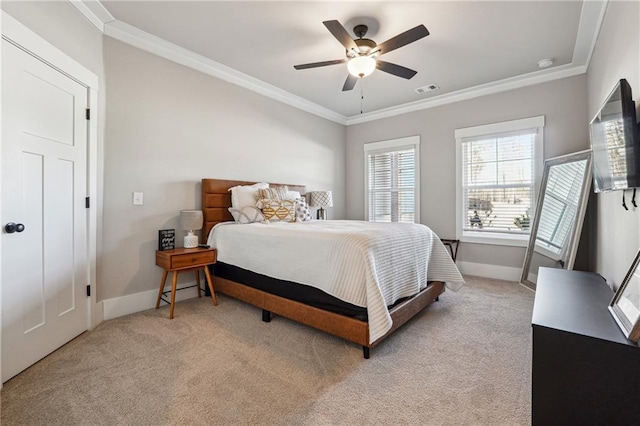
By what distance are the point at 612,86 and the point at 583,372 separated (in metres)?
2.27

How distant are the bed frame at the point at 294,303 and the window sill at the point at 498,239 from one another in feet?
5.20

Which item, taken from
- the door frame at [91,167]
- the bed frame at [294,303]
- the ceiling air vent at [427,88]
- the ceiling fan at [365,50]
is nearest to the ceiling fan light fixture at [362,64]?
the ceiling fan at [365,50]

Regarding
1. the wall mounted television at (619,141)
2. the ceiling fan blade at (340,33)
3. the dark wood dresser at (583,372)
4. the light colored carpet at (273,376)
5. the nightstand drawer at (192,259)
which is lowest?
the light colored carpet at (273,376)

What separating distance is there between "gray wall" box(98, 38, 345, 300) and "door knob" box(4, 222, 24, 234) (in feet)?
2.90

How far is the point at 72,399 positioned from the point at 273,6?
3056 mm

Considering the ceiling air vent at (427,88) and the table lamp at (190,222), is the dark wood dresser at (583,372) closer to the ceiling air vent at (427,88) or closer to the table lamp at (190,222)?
the table lamp at (190,222)

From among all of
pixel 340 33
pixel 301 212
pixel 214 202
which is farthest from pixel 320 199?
pixel 340 33

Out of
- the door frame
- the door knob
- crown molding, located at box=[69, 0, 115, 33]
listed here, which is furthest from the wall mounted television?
crown molding, located at box=[69, 0, 115, 33]

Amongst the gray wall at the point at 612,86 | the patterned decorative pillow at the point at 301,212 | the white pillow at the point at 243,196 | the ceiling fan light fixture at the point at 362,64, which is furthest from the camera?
the patterned decorative pillow at the point at 301,212

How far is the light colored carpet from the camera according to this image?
1.48 metres

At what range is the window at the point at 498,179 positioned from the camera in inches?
152

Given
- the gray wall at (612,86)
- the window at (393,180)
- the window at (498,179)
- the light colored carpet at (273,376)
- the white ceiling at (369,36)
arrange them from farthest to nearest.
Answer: the window at (393,180) < the window at (498,179) < the white ceiling at (369,36) < the gray wall at (612,86) < the light colored carpet at (273,376)

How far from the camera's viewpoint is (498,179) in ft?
13.5

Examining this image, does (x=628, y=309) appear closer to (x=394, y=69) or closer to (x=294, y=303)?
(x=294, y=303)
